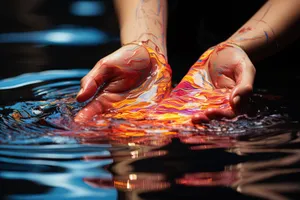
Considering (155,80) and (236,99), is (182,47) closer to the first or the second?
(155,80)

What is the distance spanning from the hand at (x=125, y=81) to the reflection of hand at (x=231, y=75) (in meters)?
0.10

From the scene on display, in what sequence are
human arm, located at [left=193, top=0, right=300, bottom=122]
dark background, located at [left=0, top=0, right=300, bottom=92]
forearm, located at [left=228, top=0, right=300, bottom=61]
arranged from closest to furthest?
1. human arm, located at [left=193, top=0, right=300, bottom=122]
2. forearm, located at [left=228, top=0, right=300, bottom=61]
3. dark background, located at [left=0, top=0, right=300, bottom=92]

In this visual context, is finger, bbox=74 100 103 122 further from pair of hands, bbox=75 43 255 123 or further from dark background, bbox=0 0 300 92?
dark background, bbox=0 0 300 92

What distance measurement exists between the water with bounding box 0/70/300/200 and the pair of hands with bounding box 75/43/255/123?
54 mm

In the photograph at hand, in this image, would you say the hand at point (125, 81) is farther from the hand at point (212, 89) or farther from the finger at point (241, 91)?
the finger at point (241, 91)

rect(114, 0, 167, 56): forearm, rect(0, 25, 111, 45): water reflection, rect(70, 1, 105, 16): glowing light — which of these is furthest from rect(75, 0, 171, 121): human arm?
rect(70, 1, 105, 16): glowing light

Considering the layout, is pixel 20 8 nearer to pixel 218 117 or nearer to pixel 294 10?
pixel 294 10

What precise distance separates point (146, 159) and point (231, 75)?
0.37m

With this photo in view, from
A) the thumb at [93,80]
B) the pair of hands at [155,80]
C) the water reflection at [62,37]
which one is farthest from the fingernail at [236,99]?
the water reflection at [62,37]

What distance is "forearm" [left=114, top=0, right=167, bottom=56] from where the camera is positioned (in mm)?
1183

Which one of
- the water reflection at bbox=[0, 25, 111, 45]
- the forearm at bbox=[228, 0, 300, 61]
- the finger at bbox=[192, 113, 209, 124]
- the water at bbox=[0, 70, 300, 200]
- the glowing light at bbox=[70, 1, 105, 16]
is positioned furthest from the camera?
the glowing light at bbox=[70, 1, 105, 16]

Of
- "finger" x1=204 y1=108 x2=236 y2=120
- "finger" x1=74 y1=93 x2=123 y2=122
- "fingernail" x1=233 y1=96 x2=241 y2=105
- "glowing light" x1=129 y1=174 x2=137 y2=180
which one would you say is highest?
"finger" x1=74 y1=93 x2=123 y2=122


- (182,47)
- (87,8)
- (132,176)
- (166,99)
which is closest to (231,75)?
(166,99)

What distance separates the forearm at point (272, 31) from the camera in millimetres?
1147
